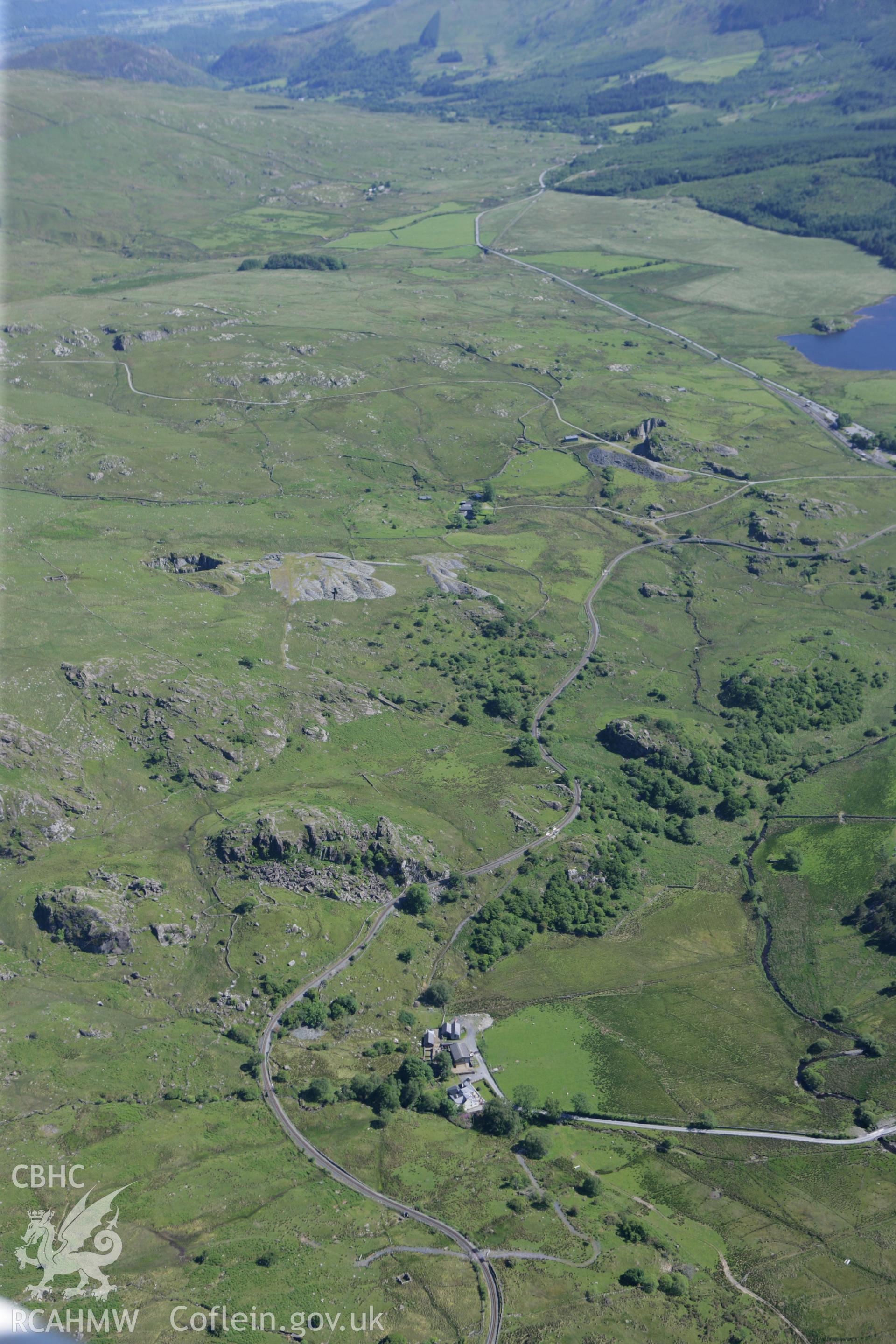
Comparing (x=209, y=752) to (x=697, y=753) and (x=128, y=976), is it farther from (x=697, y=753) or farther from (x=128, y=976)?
(x=697, y=753)

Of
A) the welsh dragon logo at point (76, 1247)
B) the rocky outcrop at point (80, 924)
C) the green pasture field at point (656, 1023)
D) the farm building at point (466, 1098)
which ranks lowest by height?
the green pasture field at point (656, 1023)

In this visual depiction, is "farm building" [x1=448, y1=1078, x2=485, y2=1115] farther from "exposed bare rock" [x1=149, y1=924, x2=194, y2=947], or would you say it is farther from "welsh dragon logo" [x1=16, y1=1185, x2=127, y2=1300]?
"exposed bare rock" [x1=149, y1=924, x2=194, y2=947]

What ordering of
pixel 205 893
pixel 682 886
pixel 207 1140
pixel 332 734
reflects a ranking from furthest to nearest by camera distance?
pixel 332 734 < pixel 682 886 < pixel 205 893 < pixel 207 1140

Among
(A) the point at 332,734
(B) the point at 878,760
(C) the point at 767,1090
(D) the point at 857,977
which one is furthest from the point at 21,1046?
(B) the point at 878,760

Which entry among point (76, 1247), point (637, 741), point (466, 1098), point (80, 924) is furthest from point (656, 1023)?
point (80, 924)

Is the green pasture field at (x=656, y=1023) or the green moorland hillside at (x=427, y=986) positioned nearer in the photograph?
the green moorland hillside at (x=427, y=986)

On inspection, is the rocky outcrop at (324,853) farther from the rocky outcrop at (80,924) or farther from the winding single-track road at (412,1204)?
the rocky outcrop at (80,924)

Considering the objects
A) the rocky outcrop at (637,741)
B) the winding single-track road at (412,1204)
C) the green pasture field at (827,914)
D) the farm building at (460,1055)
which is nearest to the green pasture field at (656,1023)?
the winding single-track road at (412,1204)
